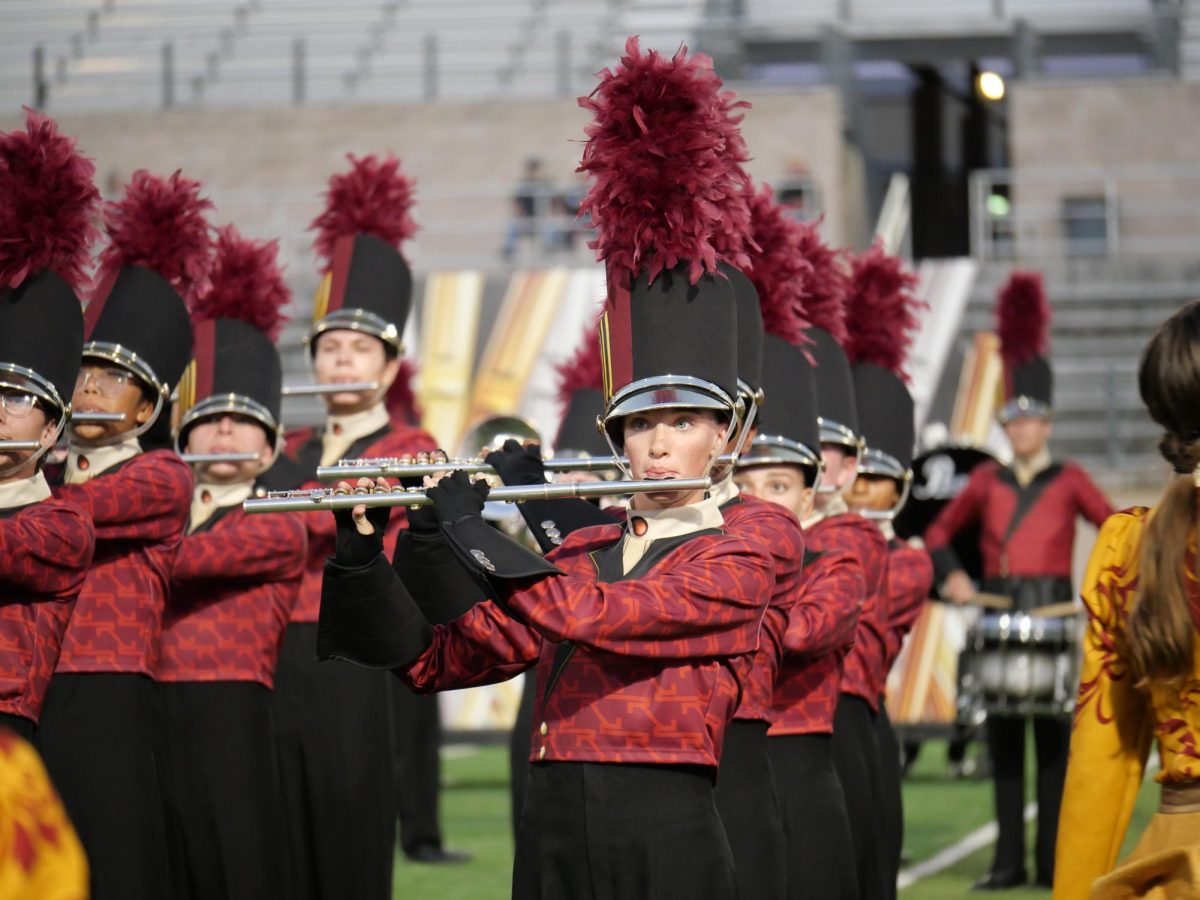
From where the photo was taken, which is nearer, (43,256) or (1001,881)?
(43,256)

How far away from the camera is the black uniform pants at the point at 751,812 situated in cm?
538

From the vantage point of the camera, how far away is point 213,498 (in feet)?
22.3

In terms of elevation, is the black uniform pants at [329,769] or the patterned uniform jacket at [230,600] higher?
the patterned uniform jacket at [230,600]

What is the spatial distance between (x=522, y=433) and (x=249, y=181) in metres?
12.8

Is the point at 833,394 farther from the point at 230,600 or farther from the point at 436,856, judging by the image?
the point at 436,856

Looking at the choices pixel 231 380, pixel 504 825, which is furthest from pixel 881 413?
pixel 504 825

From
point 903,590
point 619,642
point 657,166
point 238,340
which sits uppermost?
point 657,166

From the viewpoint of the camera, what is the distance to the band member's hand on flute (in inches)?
169

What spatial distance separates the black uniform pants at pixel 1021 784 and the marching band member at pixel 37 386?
5.42 metres

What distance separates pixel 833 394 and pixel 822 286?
424 millimetres

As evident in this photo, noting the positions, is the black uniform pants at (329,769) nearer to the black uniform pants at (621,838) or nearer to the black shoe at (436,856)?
the black uniform pants at (621,838)

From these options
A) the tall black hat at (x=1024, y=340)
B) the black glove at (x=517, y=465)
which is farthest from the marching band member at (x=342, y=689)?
the tall black hat at (x=1024, y=340)

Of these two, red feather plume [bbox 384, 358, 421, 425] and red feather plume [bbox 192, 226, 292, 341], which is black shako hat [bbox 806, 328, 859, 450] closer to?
red feather plume [bbox 192, 226, 292, 341]

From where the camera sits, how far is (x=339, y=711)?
7.02m
